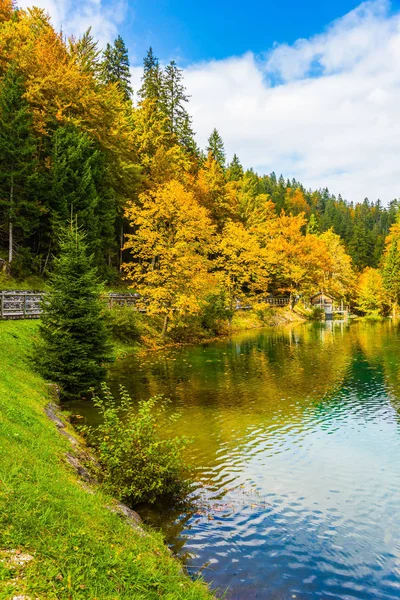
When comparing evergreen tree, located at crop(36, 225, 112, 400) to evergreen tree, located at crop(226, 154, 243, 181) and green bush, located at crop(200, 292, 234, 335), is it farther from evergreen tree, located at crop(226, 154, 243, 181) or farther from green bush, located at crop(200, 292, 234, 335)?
evergreen tree, located at crop(226, 154, 243, 181)

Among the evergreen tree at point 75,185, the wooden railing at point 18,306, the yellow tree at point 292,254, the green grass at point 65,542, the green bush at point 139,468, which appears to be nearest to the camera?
the green grass at point 65,542

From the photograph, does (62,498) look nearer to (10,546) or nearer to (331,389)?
(10,546)

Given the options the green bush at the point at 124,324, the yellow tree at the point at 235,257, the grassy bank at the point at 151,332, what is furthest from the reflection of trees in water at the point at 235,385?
the yellow tree at the point at 235,257

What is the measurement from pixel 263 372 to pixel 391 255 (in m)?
78.5

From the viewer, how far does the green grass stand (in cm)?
427

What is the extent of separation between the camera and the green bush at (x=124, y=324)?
29.9 metres

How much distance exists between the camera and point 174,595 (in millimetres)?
4801

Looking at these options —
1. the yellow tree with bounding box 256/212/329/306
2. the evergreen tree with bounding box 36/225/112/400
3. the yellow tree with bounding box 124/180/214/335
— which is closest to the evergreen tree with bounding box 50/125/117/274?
the yellow tree with bounding box 124/180/214/335

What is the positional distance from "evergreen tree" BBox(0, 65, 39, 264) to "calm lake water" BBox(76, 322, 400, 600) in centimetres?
2010

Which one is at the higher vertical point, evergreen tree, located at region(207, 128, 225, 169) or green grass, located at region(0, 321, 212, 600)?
evergreen tree, located at region(207, 128, 225, 169)

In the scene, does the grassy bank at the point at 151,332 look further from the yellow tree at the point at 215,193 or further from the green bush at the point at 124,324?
the yellow tree at the point at 215,193

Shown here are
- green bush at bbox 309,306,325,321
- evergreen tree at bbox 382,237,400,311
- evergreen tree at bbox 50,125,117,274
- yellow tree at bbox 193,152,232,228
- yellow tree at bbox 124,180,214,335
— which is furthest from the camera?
evergreen tree at bbox 382,237,400,311

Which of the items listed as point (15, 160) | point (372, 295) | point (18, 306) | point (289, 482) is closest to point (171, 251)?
point (18, 306)

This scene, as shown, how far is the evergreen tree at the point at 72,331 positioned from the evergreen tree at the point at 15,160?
2122 cm
